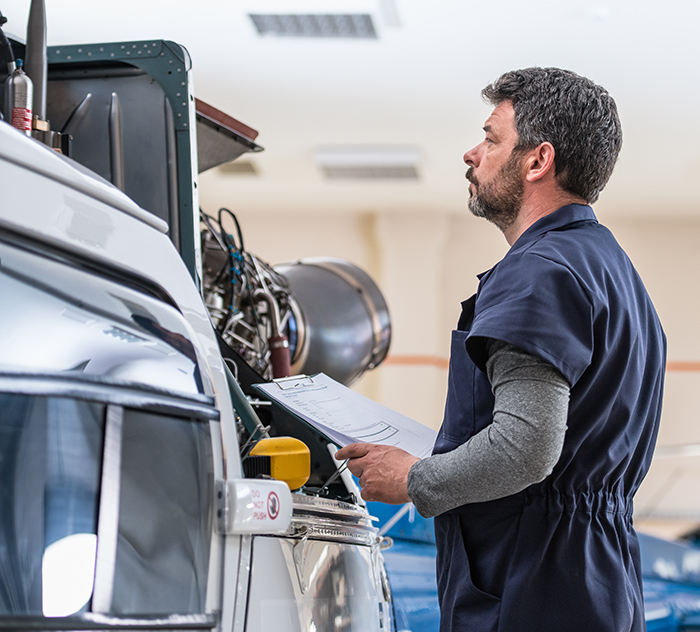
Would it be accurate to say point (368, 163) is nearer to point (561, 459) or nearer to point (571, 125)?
point (571, 125)

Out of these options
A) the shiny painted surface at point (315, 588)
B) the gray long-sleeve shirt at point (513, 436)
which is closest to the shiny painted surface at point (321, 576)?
the shiny painted surface at point (315, 588)

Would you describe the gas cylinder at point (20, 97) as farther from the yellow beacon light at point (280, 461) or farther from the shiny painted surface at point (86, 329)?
the yellow beacon light at point (280, 461)

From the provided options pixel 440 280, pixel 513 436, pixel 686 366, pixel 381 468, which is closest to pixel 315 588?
pixel 381 468

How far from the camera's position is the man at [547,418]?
1.32 m

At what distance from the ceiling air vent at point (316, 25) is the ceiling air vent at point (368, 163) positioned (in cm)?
217

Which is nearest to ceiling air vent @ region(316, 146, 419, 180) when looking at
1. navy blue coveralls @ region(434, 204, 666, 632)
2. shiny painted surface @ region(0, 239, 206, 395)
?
navy blue coveralls @ region(434, 204, 666, 632)

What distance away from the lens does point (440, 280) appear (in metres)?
9.98

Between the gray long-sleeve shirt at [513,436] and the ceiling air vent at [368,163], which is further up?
the ceiling air vent at [368,163]

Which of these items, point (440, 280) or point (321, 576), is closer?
point (321, 576)

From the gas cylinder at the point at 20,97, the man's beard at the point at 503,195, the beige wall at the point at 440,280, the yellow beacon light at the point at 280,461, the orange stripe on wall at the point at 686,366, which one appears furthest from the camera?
the orange stripe on wall at the point at 686,366

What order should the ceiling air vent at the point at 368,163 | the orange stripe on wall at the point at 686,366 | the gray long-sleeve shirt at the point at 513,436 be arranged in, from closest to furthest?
the gray long-sleeve shirt at the point at 513,436 → the ceiling air vent at the point at 368,163 → the orange stripe on wall at the point at 686,366

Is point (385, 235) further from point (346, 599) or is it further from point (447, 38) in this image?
point (346, 599)

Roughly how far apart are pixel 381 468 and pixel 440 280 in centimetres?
856

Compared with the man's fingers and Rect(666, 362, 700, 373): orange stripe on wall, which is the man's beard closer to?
the man's fingers
